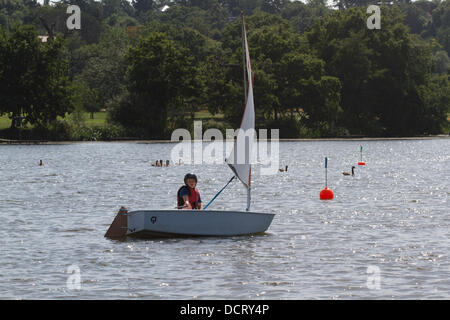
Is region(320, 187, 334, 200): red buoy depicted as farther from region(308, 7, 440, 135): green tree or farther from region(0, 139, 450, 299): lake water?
region(308, 7, 440, 135): green tree

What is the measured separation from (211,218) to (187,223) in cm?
83

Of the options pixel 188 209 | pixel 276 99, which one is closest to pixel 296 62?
pixel 276 99

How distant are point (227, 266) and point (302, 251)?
3.77 metres

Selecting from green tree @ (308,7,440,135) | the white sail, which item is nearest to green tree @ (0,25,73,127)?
green tree @ (308,7,440,135)

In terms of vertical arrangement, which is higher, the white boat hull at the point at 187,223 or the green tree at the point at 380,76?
the green tree at the point at 380,76

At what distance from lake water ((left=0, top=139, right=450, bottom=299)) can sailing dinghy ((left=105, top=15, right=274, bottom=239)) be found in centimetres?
41

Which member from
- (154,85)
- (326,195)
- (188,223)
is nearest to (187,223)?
(188,223)

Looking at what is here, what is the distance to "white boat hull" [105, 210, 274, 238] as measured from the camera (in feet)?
99.5

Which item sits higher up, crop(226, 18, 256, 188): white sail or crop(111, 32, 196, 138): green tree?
crop(111, 32, 196, 138): green tree

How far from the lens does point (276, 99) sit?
140125 mm

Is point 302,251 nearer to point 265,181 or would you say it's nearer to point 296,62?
point 265,181

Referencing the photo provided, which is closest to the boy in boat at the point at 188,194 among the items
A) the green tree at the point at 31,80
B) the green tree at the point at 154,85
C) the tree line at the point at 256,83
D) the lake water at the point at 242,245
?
the lake water at the point at 242,245

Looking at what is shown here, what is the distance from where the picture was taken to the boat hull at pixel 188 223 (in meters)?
30.3

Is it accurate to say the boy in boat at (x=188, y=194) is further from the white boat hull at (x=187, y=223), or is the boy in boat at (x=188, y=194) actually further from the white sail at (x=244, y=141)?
the white sail at (x=244, y=141)
